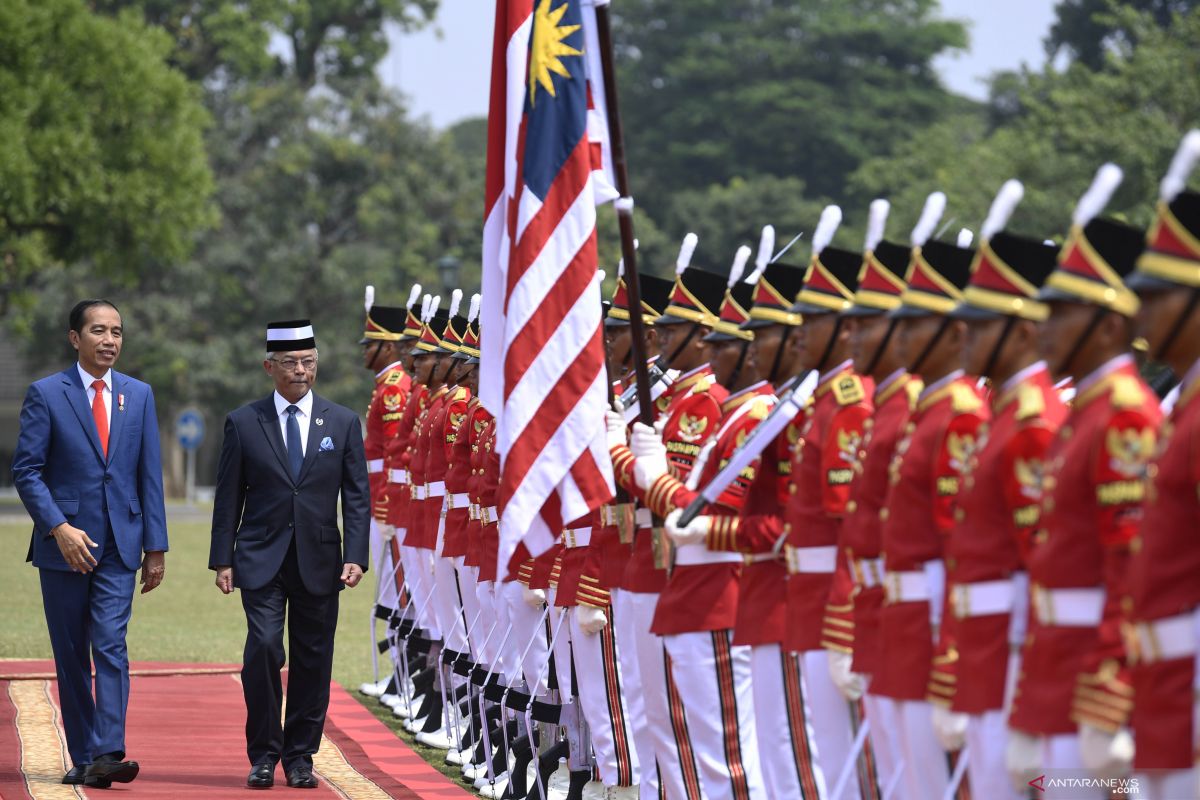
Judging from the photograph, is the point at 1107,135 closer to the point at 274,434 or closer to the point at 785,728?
the point at 274,434

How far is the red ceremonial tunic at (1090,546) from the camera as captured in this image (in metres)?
4.57

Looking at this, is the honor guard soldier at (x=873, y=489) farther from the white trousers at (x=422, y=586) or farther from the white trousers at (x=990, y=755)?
the white trousers at (x=422, y=586)

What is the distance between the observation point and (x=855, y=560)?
19.3ft

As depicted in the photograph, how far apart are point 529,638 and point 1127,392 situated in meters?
5.83

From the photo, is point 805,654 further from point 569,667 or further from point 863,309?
point 569,667

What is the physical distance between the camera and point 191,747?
34.1 ft

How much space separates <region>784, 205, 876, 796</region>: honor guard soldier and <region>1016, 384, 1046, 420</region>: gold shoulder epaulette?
44.7 inches

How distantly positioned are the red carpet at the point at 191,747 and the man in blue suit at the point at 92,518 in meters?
0.33

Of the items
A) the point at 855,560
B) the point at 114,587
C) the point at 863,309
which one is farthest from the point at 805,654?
the point at 114,587

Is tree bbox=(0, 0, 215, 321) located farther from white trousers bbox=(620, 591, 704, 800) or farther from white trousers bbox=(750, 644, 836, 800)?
white trousers bbox=(750, 644, 836, 800)

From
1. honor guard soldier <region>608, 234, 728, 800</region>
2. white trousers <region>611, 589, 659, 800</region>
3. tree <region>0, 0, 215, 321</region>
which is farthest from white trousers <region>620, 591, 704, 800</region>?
tree <region>0, 0, 215, 321</region>

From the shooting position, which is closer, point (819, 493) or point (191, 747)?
point (819, 493)

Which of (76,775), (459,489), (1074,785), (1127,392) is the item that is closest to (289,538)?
(76,775)

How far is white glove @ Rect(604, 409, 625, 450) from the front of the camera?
7.90m
